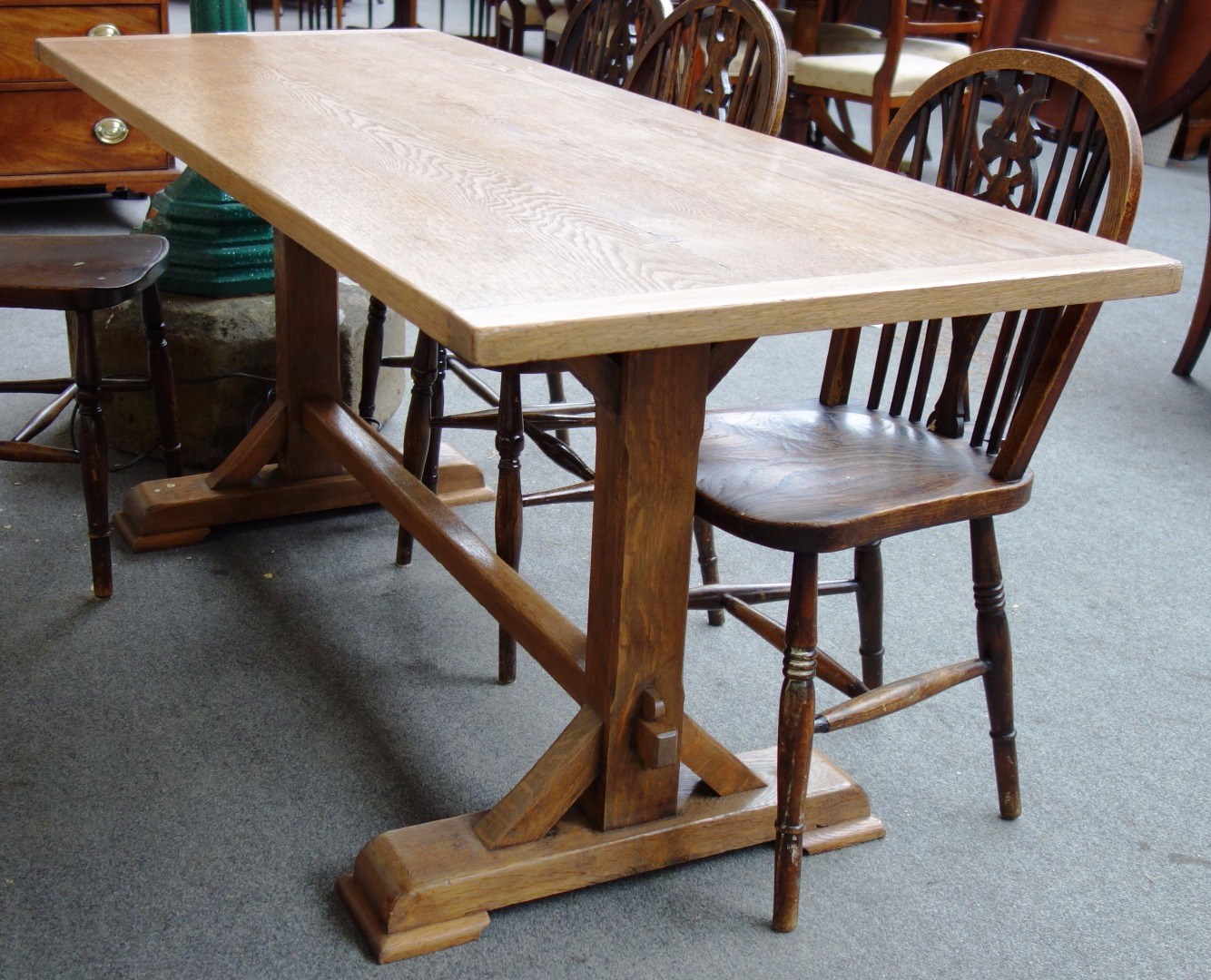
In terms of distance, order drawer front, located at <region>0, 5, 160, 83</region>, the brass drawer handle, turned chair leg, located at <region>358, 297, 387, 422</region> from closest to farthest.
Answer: turned chair leg, located at <region>358, 297, 387, 422</region>, drawer front, located at <region>0, 5, 160, 83</region>, the brass drawer handle

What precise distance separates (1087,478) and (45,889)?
2062 mm

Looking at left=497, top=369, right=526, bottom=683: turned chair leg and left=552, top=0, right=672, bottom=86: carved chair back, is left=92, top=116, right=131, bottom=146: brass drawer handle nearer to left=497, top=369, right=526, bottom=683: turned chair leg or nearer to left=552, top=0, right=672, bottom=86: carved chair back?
left=552, top=0, right=672, bottom=86: carved chair back

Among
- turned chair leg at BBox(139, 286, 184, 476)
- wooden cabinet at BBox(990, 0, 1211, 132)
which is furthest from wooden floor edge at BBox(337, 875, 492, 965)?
wooden cabinet at BBox(990, 0, 1211, 132)

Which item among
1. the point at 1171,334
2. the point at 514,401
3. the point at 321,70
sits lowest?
the point at 1171,334

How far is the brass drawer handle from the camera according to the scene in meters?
3.49

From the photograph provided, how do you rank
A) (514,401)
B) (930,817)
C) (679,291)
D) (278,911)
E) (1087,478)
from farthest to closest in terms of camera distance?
1. (1087,478)
2. (514,401)
3. (930,817)
4. (278,911)
5. (679,291)

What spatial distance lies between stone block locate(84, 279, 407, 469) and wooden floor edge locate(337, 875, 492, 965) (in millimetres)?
1210

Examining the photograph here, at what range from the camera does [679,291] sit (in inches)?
39.5

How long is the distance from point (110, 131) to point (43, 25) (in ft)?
0.97

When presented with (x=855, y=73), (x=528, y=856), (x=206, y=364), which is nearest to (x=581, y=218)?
(x=528, y=856)

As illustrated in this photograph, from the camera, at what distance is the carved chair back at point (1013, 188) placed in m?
1.35

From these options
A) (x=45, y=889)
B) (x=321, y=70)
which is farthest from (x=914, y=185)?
(x=45, y=889)

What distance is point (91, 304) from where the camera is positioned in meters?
1.81

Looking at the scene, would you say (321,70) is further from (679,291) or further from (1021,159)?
(679,291)
